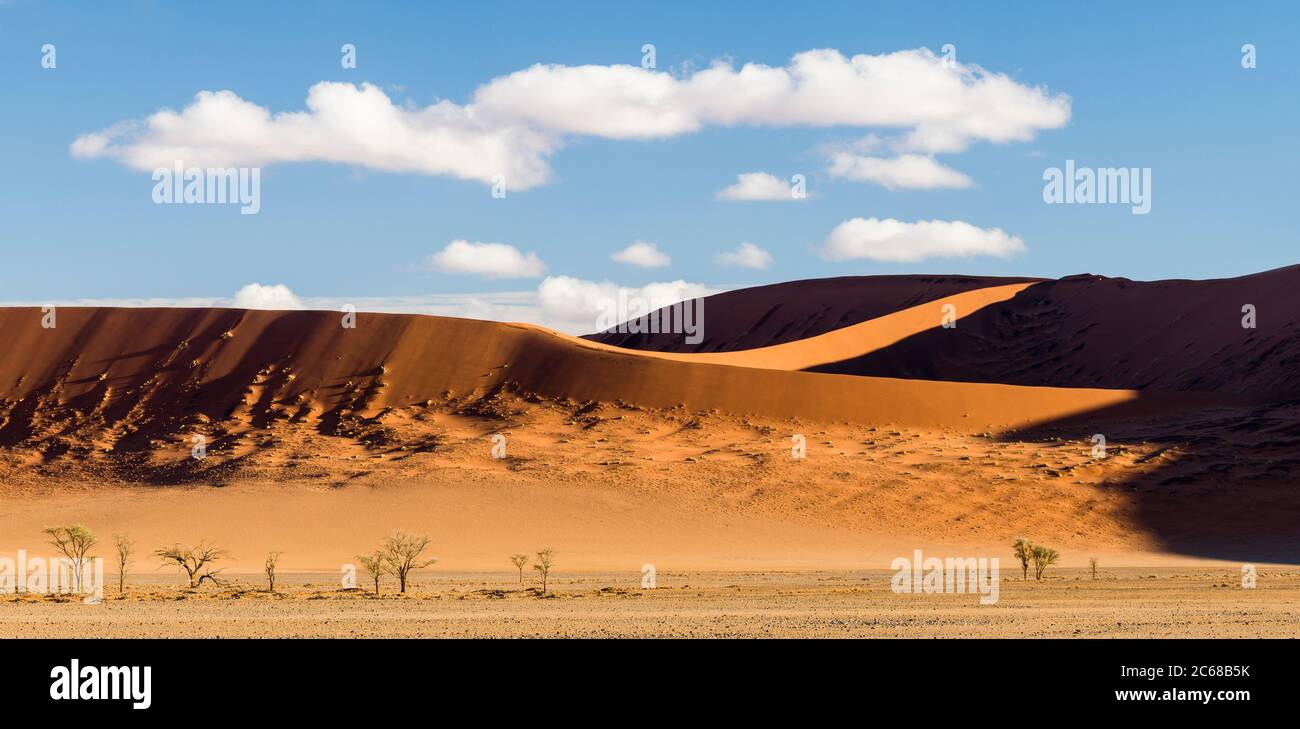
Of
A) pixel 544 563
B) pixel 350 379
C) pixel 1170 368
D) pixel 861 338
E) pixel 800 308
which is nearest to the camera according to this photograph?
pixel 544 563

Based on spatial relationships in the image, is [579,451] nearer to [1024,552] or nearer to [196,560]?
[196,560]

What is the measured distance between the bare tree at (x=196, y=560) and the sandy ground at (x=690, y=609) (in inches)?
29.8

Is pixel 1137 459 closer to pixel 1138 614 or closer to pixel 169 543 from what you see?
pixel 1138 614

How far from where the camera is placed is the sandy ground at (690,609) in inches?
784

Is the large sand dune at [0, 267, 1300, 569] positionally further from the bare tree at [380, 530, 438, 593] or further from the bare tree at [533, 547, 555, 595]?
the bare tree at [380, 530, 438, 593]

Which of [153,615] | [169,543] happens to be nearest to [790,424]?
[169,543]

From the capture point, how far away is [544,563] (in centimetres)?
3155

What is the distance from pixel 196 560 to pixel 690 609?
17.5 meters

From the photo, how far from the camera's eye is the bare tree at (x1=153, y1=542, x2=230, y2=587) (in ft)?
108

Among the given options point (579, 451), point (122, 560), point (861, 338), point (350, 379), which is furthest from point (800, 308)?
point (122, 560)

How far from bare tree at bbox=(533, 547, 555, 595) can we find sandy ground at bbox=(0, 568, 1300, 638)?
0.49 metres

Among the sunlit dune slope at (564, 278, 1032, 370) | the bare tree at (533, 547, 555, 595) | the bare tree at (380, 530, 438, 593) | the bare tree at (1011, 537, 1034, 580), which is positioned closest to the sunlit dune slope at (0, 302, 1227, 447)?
the sunlit dune slope at (564, 278, 1032, 370)

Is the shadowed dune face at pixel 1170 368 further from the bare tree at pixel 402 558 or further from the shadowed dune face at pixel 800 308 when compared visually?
the bare tree at pixel 402 558

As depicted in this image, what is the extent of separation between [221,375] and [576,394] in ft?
61.7
